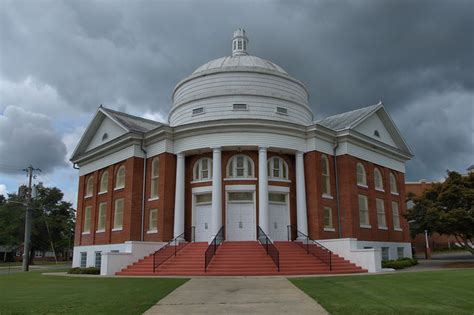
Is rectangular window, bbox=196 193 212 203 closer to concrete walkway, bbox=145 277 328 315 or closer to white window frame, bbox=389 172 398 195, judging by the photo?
concrete walkway, bbox=145 277 328 315

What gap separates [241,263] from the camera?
21.5 meters

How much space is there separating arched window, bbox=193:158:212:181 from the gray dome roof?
21.8ft

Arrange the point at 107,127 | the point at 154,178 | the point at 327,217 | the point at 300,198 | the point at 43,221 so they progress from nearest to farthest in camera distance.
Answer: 1. the point at 300,198
2. the point at 327,217
3. the point at 154,178
4. the point at 107,127
5. the point at 43,221

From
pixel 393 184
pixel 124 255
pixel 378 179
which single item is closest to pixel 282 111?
pixel 378 179

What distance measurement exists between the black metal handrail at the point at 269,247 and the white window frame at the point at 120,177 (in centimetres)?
1051

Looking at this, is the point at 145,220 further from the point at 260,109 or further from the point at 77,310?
the point at 77,310

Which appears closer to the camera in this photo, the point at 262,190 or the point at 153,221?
the point at 262,190

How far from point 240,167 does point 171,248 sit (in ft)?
20.4

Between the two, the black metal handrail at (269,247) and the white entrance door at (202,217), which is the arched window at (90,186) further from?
the black metal handrail at (269,247)

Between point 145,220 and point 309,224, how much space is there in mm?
10134

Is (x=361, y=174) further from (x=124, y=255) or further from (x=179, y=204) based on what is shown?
(x=124, y=255)

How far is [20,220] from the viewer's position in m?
65.6

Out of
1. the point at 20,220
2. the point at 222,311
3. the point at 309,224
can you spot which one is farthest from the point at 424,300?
the point at 20,220

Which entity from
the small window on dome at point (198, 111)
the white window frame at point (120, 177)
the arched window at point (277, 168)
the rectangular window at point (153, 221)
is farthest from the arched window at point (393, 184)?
the white window frame at point (120, 177)
